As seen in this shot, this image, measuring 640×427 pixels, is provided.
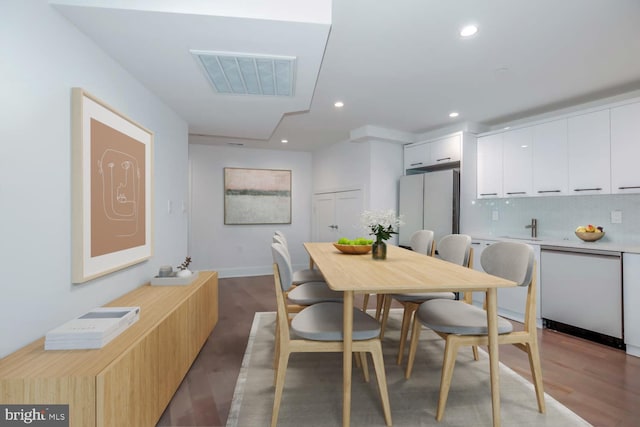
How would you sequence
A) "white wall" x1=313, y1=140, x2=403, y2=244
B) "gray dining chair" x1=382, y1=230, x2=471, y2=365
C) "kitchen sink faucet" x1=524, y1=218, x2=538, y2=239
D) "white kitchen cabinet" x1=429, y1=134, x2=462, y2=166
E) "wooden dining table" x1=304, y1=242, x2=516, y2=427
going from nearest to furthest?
"wooden dining table" x1=304, y1=242, x2=516, y2=427, "gray dining chair" x1=382, y1=230, x2=471, y2=365, "kitchen sink faucet" x1=524, y1=218, x2=538, y2=239, "white kitchen cabinet" x1=429, y1=134, x2=462, y2=166, "white wall" x1=313, y1=140, x2=403, y2=244

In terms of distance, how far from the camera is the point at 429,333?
297cm

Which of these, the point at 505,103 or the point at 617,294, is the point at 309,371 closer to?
the point at 617,294

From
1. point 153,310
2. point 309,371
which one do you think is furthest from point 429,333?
point 153,310

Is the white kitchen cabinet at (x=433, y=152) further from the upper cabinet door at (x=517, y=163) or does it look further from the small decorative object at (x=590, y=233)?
the small decorative object at (x=590, y=233)

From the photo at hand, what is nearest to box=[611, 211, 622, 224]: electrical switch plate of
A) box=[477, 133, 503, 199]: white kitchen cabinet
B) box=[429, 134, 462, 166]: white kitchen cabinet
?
box=[477, 133, 503, 199]: white kitchen cabinet

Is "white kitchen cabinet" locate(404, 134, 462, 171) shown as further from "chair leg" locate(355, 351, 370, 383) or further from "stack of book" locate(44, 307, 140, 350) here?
"stack of book" locate(44, 307, 140, 350)

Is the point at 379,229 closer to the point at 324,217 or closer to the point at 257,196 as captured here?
the point at 324,217

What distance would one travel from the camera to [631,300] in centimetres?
259

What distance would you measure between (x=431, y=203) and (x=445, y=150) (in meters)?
0.78

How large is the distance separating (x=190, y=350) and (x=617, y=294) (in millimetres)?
3599

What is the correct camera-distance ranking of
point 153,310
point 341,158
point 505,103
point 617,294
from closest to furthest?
point 153,310 → point 617,294 → point 505,103 → point 341,158

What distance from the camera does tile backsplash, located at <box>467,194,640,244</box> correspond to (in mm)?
3070

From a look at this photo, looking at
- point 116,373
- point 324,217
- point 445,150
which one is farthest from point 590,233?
point 116,373

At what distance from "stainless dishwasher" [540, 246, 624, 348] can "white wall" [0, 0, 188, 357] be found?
395 centimetres
